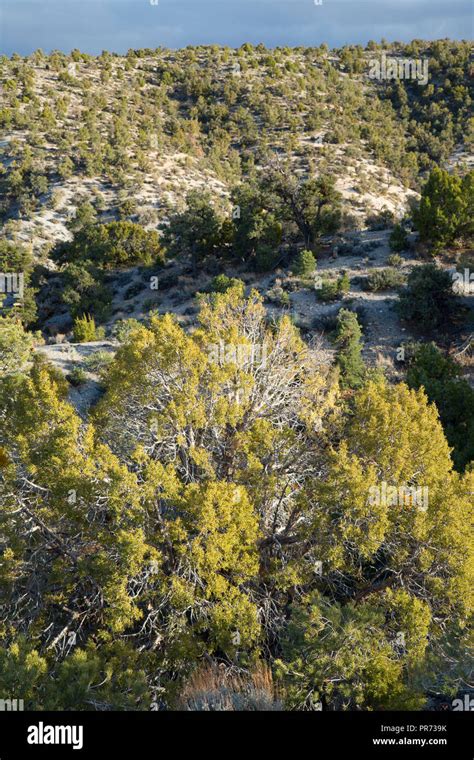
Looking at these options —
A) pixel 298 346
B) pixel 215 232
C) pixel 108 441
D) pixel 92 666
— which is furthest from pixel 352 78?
pixel 92 666

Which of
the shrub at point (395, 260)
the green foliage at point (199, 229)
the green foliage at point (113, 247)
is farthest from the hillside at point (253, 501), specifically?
the green foliage at point (113, 247)

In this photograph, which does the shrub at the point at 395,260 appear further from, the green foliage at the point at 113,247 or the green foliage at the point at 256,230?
the green foliage at the point at 113,247

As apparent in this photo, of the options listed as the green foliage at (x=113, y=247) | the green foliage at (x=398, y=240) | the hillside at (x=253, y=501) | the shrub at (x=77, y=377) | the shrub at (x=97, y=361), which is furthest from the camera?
the green foliage at (x=113, y=247)

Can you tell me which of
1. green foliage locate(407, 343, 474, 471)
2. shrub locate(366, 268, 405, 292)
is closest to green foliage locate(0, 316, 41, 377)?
green foliage locate(407, 343, 474, 471)

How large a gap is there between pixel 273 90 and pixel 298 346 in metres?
51.5

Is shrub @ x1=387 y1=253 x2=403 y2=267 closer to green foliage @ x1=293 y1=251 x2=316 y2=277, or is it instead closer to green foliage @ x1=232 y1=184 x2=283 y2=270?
green foliage @ x1=293 y1=251 x2=316 y2=277

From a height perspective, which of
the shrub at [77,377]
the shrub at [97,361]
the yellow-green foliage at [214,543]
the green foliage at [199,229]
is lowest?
the yellow-green foliage at [214,543]

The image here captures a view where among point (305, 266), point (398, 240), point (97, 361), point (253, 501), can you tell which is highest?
point (398, 240)

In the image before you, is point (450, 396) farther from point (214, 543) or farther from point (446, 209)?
point (446, 209)

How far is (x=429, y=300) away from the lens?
20.4 m

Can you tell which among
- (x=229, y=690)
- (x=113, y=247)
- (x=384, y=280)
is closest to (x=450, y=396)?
(x=384, y=280)

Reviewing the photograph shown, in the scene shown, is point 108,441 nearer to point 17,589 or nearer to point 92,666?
point 17,589

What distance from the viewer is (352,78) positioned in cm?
5972

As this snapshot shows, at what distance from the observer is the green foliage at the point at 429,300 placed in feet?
66.6
